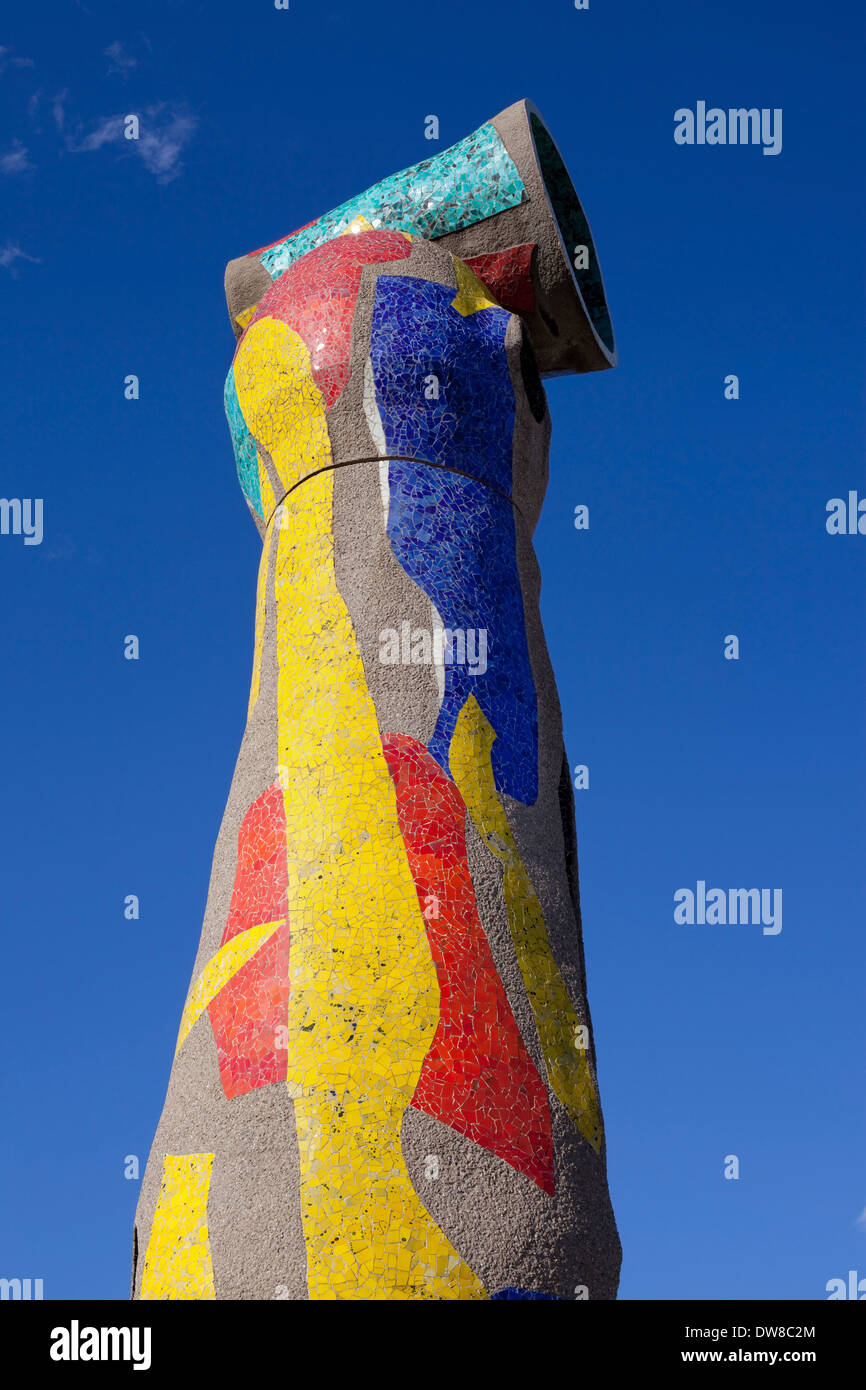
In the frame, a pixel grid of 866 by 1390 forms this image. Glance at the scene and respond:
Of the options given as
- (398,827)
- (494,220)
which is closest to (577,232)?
(494,220)

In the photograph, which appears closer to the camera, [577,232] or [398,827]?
[398,827]

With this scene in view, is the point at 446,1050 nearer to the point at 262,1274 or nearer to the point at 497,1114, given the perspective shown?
the point at 497,1114

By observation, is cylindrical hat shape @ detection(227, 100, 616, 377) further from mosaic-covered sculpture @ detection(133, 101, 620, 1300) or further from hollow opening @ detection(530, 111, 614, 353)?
hollow opening @ detection(530, 111, 614, 353)

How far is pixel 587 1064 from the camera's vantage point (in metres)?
7.17

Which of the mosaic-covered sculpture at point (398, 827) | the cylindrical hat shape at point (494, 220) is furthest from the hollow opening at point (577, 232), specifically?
the mosaic-covered sculpture at point (398, 827)

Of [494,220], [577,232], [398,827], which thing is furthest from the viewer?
[577,232]

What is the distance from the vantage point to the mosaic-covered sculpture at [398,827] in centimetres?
627

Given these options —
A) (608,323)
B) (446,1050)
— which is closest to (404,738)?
(446,1050)

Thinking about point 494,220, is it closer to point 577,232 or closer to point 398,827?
point 577,232

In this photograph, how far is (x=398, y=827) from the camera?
7.03 m

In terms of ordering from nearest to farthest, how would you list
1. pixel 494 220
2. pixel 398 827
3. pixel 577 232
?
pixel 398 827
pixel 494 220
pixel 577 232

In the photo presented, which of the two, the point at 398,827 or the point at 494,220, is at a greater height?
the point at 494,220
